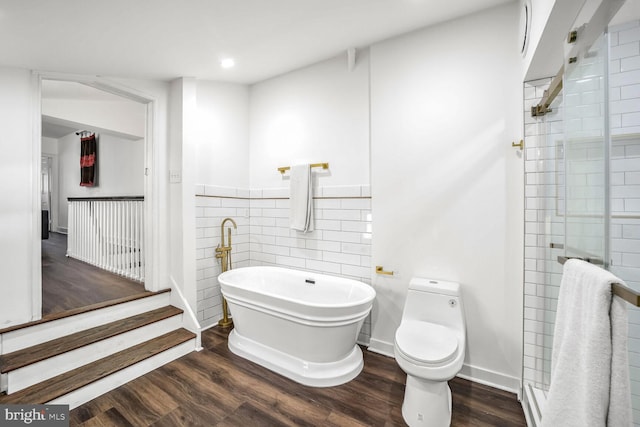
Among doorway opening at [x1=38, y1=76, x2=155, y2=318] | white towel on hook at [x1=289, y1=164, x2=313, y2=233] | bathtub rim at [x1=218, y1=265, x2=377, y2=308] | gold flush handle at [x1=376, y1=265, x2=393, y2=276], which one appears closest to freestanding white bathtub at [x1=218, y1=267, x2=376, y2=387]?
bathtub rim at [x1=218, y1=265, x2=377, y2=308]

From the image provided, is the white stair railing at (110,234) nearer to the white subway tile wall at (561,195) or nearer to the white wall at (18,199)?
the white wall at (18,199)

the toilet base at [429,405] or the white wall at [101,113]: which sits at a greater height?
the white wall at [101,113]

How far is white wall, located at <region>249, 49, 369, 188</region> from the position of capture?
251cm

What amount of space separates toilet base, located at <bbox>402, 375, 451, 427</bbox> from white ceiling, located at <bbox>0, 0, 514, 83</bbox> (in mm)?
2376


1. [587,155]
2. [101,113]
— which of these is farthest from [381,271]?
[101,113]

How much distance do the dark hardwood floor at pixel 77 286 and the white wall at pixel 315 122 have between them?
1.80 meters

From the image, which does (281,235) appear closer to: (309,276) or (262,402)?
(309,276)

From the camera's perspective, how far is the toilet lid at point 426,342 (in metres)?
1.50

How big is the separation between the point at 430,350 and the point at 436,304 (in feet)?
1.42

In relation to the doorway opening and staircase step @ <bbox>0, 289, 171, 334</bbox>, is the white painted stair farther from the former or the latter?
the doorway opening

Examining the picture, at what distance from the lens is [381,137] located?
7.73 feet

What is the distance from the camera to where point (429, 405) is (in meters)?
1.55

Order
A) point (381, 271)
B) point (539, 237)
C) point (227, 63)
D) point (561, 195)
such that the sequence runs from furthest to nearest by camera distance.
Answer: point (227, 63), point (381, 271), point (539, 237), point (561, 195)

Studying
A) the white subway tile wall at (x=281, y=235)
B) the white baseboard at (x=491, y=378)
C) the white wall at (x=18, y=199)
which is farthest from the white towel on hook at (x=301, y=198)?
the white wall at (x=18, y=199)
